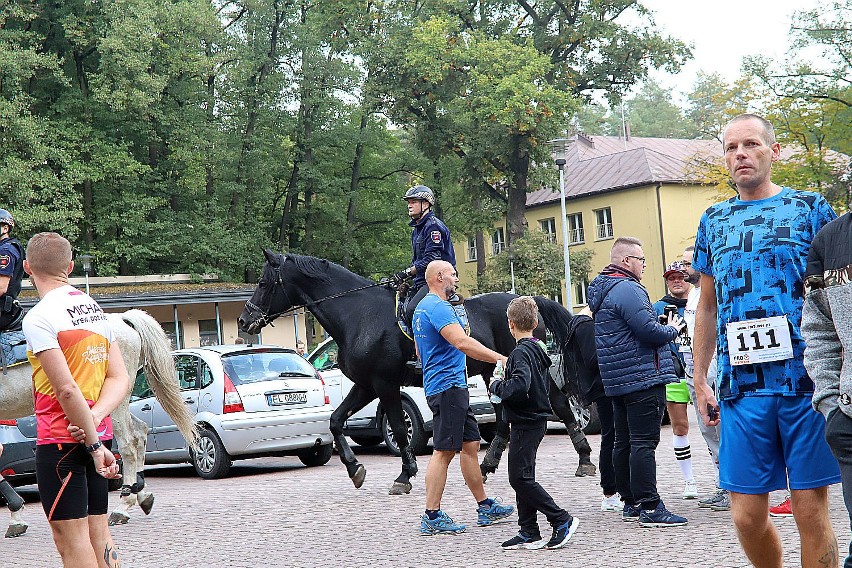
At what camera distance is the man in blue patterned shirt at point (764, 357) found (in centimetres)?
447

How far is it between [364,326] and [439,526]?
3707 mm

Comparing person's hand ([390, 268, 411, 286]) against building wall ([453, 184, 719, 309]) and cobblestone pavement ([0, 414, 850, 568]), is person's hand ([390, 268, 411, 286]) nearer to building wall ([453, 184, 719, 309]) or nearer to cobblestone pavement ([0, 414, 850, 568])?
cobblestone pavement ([0, 414, 850, 568])

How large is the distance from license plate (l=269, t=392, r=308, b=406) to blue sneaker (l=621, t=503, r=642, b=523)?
7084mm

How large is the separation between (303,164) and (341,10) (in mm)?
6963

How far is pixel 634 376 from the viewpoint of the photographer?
26.9ft

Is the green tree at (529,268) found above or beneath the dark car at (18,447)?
above

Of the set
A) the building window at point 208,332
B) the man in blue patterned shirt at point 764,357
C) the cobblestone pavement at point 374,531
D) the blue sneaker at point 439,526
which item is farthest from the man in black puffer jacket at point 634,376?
the building window at point 208,332

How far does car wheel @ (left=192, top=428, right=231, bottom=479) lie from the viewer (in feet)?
47.2

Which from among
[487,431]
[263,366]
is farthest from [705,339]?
[487,431]

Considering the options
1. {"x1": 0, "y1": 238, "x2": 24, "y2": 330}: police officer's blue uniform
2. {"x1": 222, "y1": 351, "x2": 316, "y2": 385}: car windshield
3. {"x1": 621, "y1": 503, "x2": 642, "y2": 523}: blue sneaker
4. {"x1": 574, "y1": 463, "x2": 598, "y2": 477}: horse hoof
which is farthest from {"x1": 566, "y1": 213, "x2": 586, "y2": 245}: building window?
{"x1": 621, "y1": 503, "x2": 642, "y2": 523}: blue sneaker

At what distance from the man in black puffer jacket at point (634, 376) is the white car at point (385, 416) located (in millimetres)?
5814

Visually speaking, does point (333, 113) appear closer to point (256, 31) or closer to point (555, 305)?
point (256, 31)

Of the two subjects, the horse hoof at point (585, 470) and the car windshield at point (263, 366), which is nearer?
the horse hoof at point (585, 470)

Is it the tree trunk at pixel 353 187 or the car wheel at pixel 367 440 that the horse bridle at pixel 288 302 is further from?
the tree trunk at pixel 353 187
